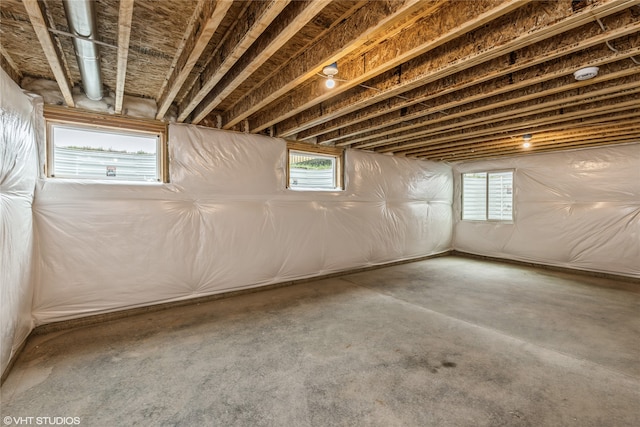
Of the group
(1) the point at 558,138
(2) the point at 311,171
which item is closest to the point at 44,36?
(2) the point at 311,171

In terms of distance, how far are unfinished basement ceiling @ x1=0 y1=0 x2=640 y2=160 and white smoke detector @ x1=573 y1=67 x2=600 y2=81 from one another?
0.08 meters

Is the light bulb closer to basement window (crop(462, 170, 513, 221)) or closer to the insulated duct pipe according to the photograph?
the insulated duct pipe

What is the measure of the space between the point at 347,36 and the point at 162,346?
2.72m

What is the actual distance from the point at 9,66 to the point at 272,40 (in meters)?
2.27

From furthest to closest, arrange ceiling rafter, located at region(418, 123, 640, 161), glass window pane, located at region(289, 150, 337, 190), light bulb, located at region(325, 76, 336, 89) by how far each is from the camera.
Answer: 1. glass window pane, located at region(289, 150, 337, 190)
2. ceiling rafter, located at region(418, 123, 640, 161)
3. light bulb, located at region(325, 76, 336, 89)

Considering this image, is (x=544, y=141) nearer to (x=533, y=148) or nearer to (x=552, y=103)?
(x=533, y=148)

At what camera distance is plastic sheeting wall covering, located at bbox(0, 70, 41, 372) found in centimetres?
184

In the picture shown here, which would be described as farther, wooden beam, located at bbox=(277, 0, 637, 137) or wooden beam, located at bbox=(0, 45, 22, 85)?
wooden beam, located at bbox=(0, 45, 22, 85)

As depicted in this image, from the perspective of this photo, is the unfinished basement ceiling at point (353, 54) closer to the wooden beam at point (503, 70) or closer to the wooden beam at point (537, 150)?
the wooden beam at point (503, 70)

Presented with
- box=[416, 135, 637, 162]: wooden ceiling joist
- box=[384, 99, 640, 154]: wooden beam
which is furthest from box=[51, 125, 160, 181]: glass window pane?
box=[416, 135, 637, 162]: wooden ceiling joist

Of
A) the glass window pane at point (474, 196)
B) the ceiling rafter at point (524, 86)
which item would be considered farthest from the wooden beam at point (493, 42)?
the glass window pane at point (474, 196)

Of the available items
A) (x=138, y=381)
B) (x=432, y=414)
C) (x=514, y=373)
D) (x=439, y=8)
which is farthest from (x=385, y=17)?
(x=138, y=381)

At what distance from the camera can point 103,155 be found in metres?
2.91

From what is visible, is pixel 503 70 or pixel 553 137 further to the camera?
pixel 553 137
